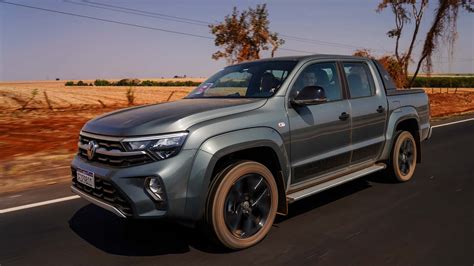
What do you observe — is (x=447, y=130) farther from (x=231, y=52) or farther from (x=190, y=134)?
(x=231, y=52)

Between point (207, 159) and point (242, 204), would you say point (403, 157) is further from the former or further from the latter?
point (207, 159)

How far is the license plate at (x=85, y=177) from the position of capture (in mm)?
3766

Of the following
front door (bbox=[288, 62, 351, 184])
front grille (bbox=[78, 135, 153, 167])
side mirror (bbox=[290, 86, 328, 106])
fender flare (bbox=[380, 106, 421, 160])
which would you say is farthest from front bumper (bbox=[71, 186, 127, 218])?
fender flare (bbox=[380, 106, 421, 160])

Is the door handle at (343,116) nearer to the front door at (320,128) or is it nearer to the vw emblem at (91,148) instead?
the front door at (320,128)

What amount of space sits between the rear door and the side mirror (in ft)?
3.09

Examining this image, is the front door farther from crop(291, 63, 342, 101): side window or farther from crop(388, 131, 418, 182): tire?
crop(388, 131, 418, 182): tire

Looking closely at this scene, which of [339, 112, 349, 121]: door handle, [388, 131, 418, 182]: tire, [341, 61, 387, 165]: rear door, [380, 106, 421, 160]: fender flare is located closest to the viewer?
[339, 112, 349, 121]: door handle

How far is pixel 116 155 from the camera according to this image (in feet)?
11.6

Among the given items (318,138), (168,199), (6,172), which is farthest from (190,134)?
(6,172)

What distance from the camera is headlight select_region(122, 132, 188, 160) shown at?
343cm

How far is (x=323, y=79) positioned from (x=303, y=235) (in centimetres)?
188

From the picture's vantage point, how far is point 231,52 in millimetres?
27594

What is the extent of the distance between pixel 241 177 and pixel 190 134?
0.66m

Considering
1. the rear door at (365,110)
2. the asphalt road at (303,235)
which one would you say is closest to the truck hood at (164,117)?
the asphalt road at (303,235)
